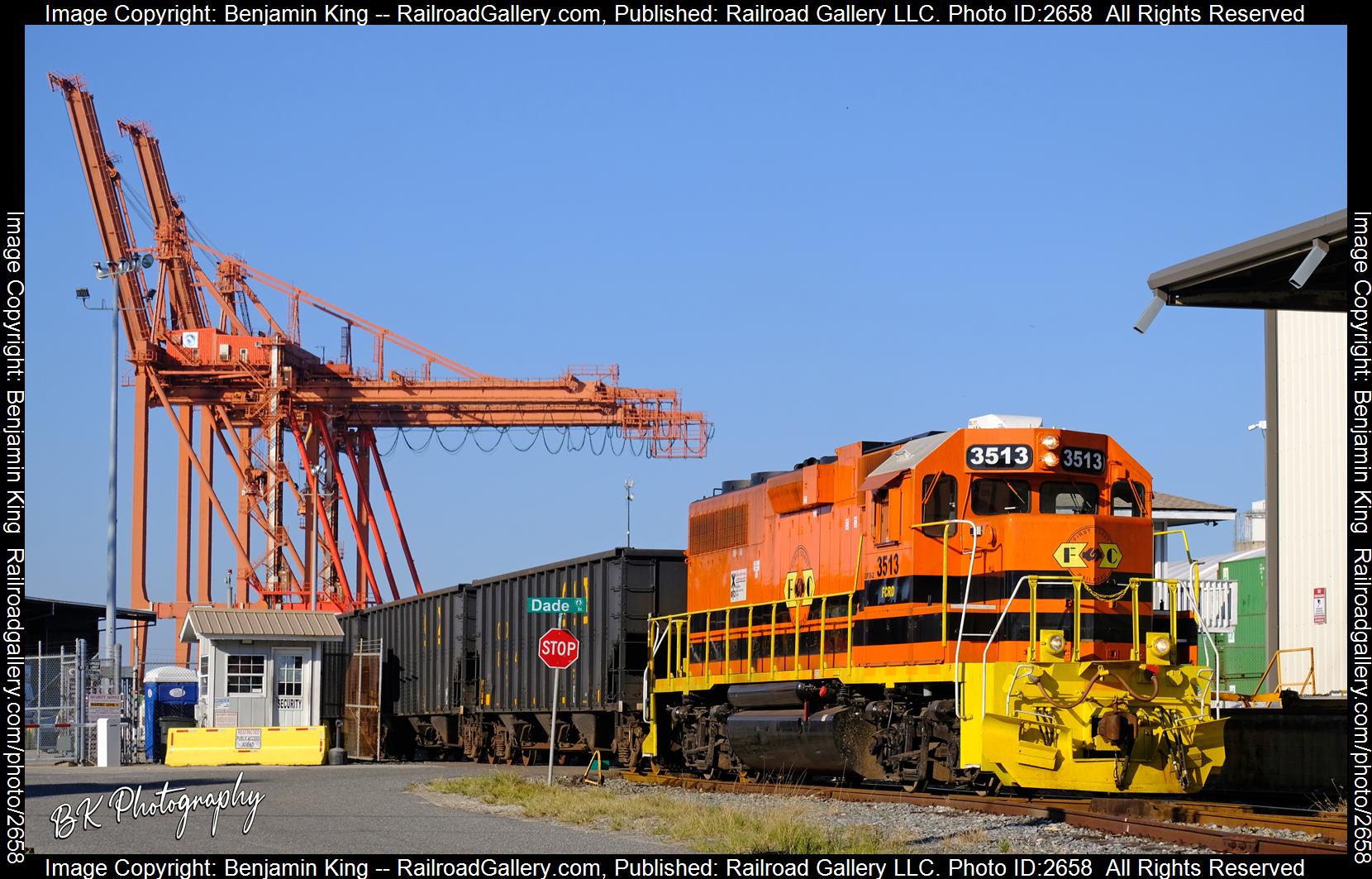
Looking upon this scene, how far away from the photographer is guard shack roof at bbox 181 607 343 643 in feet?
108

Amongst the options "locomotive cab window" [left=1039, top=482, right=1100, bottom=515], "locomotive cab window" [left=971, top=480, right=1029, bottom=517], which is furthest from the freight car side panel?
"locomotive cab window" [left=1039, top=482, right=1100, bottom=515]

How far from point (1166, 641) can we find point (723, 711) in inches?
240

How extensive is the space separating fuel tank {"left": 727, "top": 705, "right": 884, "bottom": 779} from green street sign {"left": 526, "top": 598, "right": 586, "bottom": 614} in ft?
16.9

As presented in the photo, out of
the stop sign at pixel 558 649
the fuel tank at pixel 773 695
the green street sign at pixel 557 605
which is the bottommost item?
the fuel tank at pixel 773 695

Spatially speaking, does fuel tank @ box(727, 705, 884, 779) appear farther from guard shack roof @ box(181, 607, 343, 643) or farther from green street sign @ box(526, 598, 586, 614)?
guard shack roof @ box(181, 607, 343, 643)

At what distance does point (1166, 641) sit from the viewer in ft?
50.8

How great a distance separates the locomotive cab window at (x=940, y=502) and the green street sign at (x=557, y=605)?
28.7 ft

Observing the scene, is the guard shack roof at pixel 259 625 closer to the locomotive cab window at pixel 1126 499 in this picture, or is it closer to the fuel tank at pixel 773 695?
the fuel tank at pixel 773 695

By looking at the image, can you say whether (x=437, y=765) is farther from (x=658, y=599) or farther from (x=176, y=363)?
(x=176, y=363)

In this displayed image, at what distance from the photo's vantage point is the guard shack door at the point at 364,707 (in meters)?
33.0

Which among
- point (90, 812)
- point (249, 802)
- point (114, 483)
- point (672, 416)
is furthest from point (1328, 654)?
point (672, 416)

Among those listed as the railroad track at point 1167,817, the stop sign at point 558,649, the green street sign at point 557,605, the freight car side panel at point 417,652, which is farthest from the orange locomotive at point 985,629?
the freight car side panel at point 417,652

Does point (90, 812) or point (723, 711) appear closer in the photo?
point (90, 812)

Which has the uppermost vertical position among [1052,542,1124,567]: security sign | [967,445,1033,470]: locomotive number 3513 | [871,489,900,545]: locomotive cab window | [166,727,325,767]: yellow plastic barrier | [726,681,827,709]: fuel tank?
[967,445,1033,470]: locomotive number 3513
